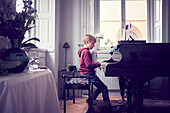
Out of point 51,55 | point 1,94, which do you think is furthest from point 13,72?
point 51,55

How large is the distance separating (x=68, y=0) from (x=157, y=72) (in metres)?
3.03

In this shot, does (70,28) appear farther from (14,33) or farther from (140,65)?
(14,33)

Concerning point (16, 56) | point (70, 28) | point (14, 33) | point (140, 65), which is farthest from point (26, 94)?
point (70, 28)

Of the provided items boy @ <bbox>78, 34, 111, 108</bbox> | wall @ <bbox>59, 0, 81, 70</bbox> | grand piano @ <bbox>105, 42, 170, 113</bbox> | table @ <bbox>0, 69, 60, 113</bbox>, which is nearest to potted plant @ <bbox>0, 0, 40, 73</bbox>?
table @ <bbox>0, 69, 60, 113</bbox>

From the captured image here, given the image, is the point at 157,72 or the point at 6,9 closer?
the point at 6,9

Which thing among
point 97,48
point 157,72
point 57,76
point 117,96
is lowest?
point 117,96

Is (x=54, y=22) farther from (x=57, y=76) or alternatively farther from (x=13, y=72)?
(x=13, y=72)

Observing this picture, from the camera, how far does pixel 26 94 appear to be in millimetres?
1173

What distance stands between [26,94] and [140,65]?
4.46 ft

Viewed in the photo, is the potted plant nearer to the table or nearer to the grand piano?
the table

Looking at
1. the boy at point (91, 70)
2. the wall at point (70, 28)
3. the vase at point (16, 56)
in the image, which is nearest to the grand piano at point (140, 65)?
the boy at point (91, 70)

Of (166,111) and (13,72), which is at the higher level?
(13,72)

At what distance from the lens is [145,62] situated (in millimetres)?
2105

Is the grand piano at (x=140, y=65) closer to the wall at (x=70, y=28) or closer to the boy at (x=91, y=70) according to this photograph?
the boy at (x=91, y=70)
